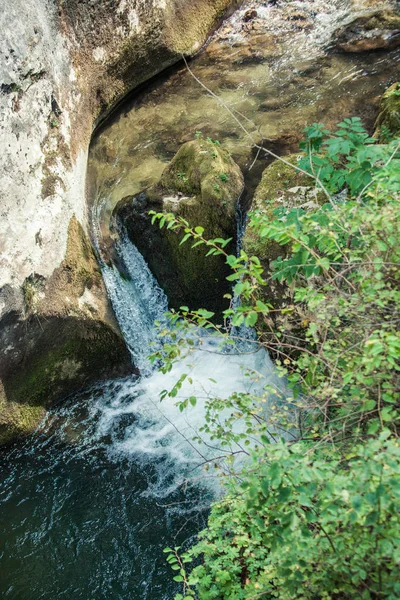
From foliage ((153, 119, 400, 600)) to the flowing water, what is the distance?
0.42 metres

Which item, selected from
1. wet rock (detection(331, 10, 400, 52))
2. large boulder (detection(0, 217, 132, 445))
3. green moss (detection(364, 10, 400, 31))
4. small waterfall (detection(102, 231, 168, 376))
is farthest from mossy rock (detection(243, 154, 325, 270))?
green moss (detection(364, 10, 400, 31))

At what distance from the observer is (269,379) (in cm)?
515

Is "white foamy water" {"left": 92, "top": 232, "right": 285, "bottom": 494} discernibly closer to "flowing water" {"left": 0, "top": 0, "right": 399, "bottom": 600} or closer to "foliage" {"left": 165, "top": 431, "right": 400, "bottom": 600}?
"flowing water" {"left": 0, "top": 0, "right": 399, "bottom": 600}

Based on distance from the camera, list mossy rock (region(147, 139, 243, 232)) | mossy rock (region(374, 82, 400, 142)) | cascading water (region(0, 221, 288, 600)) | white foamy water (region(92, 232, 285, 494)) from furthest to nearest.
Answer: mossy rock (region(147, 139, 243, 232)) → white foamy water (region(92, 232, 285, 494)) → mossy rock (region(374, 82, 400, 142)) → cascading water (region(0, 221, 288, 600))

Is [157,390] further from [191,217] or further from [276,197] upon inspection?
[276,197]

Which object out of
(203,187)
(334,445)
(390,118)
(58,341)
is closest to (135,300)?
(58,341)

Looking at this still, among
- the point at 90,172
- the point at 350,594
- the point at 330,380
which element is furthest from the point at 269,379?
the point at 90,172

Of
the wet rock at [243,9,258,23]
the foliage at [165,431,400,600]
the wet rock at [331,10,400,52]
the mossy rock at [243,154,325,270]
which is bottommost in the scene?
the foliage at [165,431,400,600]

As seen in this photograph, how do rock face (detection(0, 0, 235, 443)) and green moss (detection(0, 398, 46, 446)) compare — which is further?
green moss (detection(0, 398, 46, 446))

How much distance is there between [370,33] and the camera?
26.2ft

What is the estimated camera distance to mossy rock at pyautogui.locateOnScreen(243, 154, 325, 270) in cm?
465

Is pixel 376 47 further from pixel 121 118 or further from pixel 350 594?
pixel 350 594

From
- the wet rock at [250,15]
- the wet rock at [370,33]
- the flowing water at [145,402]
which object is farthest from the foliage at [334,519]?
the wet rock at [250,15]

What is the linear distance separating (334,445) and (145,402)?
3.39m
